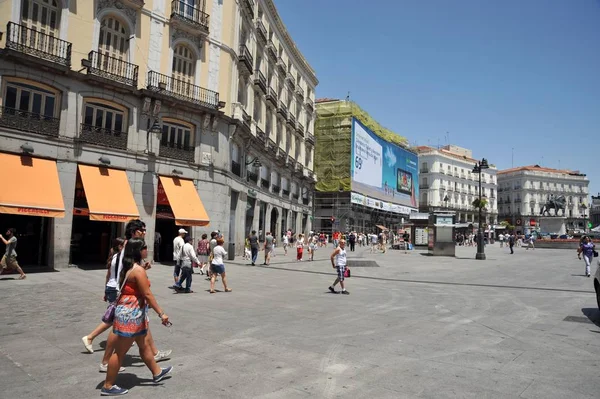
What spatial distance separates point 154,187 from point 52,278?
699 centimetres

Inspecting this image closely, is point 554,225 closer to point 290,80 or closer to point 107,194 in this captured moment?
point 290,80

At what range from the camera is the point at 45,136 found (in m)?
16.8

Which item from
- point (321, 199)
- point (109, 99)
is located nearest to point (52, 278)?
point (109, 99)

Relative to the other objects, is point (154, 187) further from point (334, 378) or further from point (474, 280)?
point (334, 378)

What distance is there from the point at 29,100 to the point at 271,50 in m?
19.0

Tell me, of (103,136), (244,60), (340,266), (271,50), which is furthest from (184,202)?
(271,50)

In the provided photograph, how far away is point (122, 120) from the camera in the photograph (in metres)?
19.6

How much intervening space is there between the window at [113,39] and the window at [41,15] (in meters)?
1.90

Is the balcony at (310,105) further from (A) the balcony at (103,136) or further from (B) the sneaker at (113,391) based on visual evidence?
(B) the sneaker at (113,391)

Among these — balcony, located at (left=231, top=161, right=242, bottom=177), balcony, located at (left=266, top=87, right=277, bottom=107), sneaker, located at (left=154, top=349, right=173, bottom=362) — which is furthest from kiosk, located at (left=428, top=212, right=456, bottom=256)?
sneaker, located at (left=154, top=349, right=173, bottom=362)

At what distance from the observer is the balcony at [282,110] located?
112 feet

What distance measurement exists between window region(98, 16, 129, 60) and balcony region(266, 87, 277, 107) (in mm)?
12797

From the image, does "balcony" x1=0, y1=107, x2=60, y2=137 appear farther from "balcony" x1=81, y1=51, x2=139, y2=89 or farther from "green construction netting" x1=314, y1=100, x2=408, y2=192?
"green construction netting" x1=314, y1=100, x2=408, y2=192

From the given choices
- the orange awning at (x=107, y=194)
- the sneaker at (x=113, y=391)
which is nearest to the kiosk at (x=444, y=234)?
the orange awning at (x=107, y=194)
